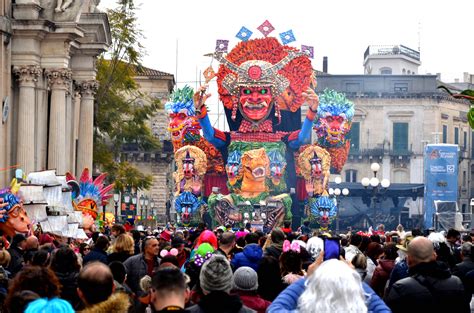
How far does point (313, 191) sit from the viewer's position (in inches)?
2221

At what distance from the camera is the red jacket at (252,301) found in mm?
11945

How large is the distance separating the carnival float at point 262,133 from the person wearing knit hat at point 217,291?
43615 mm

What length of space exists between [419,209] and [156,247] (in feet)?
267

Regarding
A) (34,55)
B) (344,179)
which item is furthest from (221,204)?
(344,179)

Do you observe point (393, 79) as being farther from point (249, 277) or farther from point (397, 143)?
point (249, 277)

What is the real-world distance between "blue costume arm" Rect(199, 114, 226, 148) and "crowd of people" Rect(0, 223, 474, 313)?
37901 mm

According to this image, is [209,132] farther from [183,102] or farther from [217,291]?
[217,291]

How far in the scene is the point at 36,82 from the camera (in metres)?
39.5

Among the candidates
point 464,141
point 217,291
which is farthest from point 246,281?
point 464,141

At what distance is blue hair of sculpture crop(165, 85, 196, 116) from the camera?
188 feet

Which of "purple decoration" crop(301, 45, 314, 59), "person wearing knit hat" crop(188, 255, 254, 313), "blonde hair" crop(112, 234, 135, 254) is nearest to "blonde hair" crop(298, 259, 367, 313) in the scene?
"person wearing knit hat" crop(188, 255, 254, 313)

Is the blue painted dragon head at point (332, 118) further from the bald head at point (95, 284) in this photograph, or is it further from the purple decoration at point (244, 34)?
the bald head at point (95, 284)

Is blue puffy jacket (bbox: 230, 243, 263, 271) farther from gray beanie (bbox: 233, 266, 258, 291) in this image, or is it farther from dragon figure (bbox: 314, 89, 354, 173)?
dragon figure (bbox: 314, 89, 354, 173)

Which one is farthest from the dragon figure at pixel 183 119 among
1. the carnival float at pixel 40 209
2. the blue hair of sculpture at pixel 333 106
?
the carnival float at pixel 40 209
